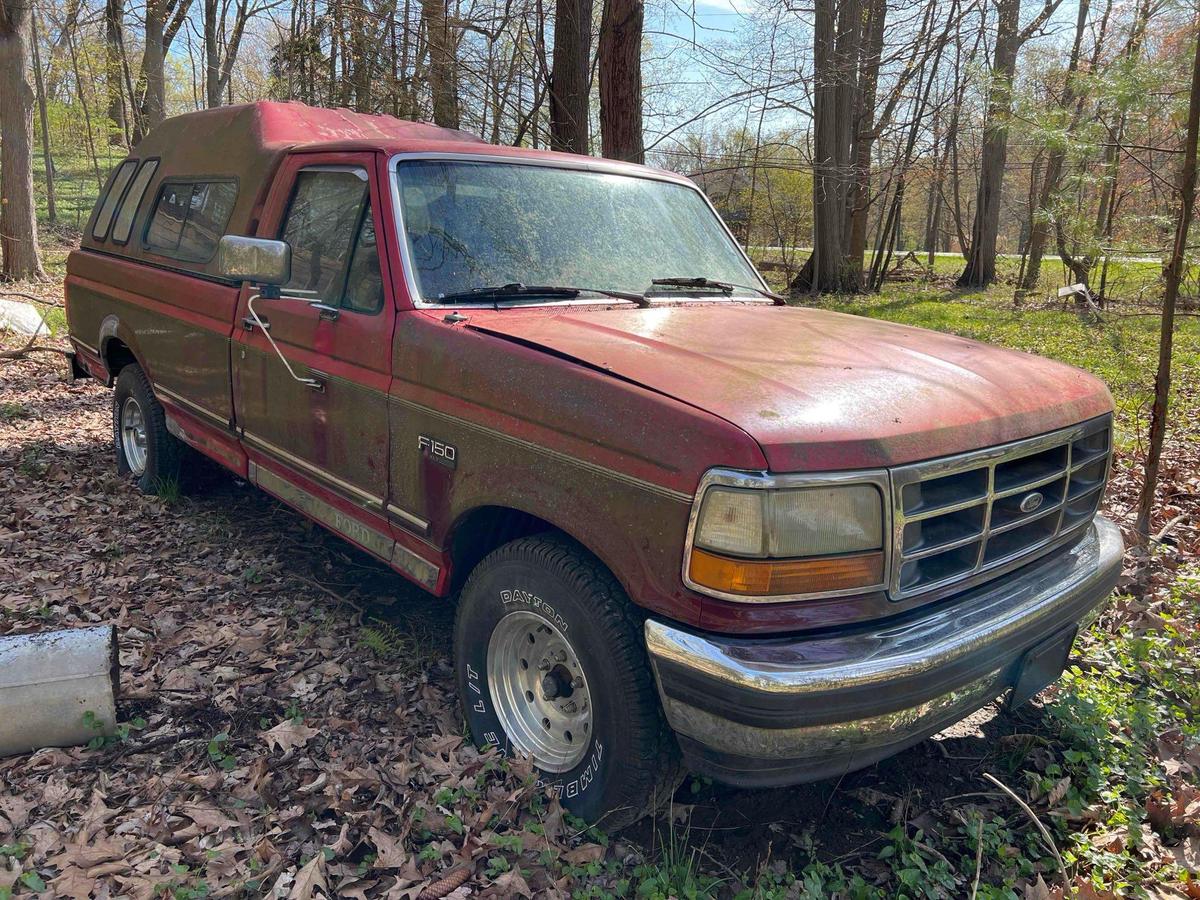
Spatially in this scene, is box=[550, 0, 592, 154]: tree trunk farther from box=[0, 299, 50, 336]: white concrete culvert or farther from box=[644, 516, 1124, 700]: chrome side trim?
box=[644, 516, 1124, 700]: chrome side trim

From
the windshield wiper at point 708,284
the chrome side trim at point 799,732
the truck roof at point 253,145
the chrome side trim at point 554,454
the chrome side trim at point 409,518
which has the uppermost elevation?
the truck roof at point 253,145

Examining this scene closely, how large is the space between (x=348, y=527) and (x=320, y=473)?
0.85ft

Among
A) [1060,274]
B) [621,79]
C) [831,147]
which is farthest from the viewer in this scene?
[1060,274]

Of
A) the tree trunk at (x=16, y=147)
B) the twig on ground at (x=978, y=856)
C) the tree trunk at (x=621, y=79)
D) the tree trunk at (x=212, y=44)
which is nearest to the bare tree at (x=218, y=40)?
the tree trunk at (x=212, y=44)

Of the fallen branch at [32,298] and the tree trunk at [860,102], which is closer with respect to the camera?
the fallen branch at [32,298]

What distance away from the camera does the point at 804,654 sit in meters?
2.19

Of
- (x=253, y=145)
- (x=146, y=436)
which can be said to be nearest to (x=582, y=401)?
(x=253, y=145)

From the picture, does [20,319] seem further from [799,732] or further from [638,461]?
[799,732]

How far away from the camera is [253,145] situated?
4.40 meters

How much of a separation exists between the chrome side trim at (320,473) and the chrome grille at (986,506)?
1.90 m

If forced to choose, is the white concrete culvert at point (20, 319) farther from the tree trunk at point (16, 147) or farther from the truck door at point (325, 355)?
the truck door at point (325, 355)

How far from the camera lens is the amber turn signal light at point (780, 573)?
2188 mm

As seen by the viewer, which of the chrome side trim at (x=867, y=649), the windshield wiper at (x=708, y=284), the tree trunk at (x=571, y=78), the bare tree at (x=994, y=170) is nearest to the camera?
the chrome side trim at (x=867, y=649)

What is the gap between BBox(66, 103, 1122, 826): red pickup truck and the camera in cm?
221
